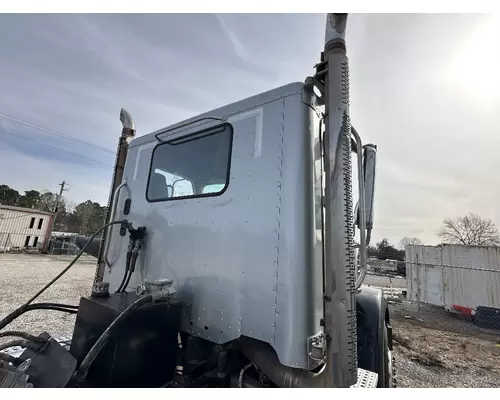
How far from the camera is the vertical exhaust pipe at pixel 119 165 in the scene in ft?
9.70

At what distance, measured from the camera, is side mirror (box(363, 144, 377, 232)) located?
2160 mm

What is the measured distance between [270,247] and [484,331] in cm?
1004

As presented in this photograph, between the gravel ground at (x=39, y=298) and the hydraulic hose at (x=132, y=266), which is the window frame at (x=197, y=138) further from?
the gravel ground at (x=39, y=298)

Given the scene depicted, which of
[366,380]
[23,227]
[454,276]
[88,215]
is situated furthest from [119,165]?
[88,215]

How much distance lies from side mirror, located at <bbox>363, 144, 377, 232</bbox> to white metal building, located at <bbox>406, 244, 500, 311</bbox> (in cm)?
966

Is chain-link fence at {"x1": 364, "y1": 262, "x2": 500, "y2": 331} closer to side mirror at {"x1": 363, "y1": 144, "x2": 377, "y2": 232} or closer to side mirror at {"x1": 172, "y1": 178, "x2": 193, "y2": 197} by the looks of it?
side mirror at {"x1": 363, "y1": 144, "x2": 377, "y2": 232}

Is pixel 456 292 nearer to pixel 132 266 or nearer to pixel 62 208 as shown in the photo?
pixel 132 266

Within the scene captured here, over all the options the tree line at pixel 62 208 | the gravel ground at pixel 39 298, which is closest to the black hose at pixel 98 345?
the gravel ground at pixel 39 298

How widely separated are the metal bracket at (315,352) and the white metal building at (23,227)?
28.0 metres

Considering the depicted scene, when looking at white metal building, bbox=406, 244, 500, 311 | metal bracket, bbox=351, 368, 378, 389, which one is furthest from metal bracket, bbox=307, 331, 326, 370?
white metal building, bbox=406, 244, 500, 311

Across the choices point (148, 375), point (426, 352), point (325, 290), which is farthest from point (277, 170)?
point (426, 352)

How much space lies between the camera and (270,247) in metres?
1.68

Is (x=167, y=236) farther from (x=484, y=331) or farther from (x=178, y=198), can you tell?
(x=484, y=331)

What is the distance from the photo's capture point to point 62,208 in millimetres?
41250
